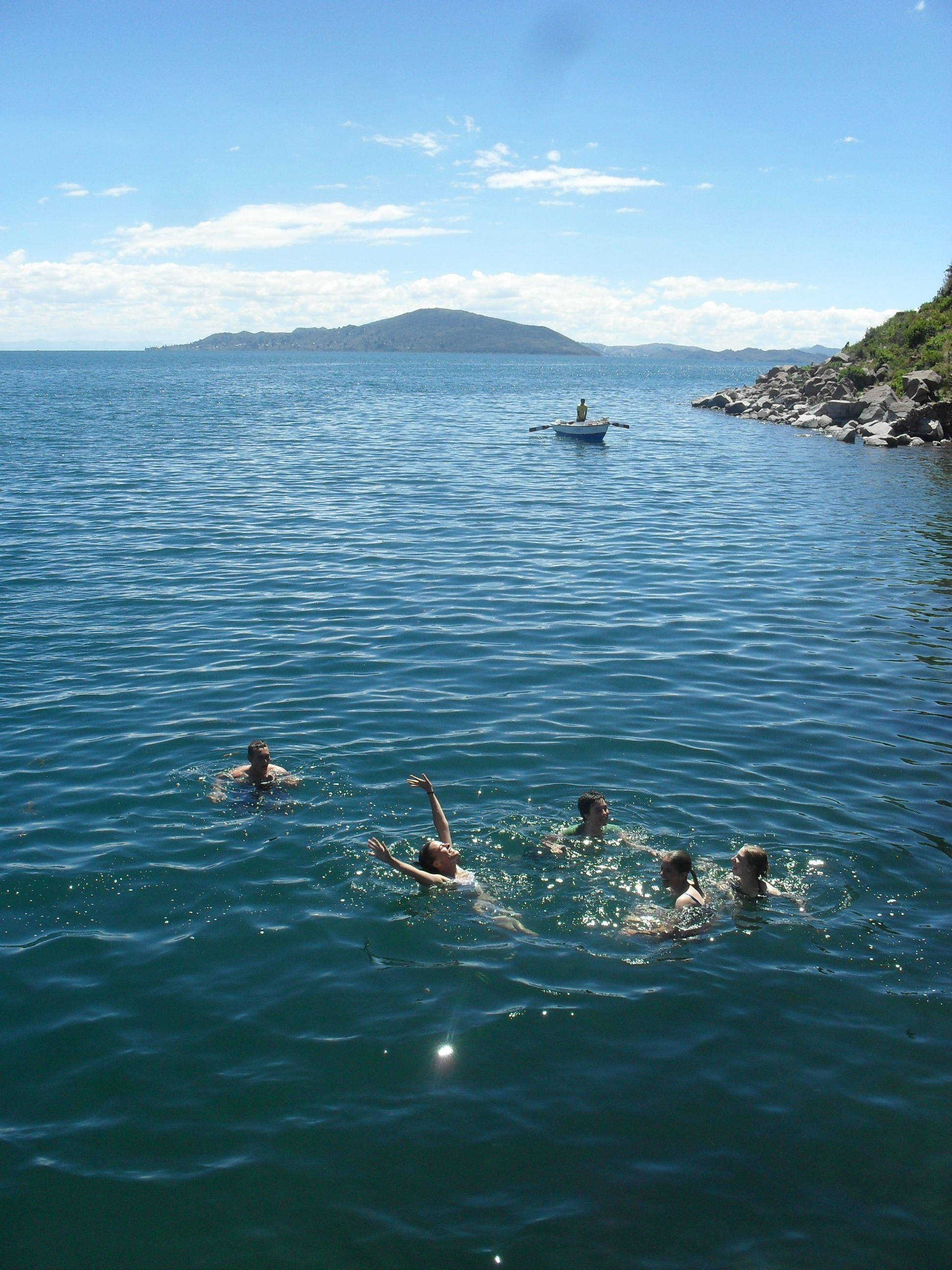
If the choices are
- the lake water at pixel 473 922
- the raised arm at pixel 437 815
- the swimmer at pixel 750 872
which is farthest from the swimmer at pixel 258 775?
the swimmer at pixel 750 872

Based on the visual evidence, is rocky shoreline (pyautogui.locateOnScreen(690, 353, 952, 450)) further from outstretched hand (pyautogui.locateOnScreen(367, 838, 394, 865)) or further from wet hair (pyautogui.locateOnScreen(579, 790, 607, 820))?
outstretched hand (pyautogui.locateOnScreen(367, 838, 394, 865))

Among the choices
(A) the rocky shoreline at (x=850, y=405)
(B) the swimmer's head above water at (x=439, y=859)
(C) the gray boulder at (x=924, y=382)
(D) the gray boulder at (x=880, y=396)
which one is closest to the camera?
(B) the swimmer's head above water at (x=439, y=859)

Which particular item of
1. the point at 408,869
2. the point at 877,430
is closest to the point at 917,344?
the point at 877,430

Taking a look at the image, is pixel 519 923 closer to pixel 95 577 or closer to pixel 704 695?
pixel 704 695

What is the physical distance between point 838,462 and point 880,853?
111 ft

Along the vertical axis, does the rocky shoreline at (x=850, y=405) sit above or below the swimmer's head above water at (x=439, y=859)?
above

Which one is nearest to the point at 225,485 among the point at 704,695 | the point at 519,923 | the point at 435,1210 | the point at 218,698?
the point at 218,698

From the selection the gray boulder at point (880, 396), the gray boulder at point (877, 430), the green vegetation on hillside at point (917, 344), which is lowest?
the gray boulder at point (877, 430)

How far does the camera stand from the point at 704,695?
15.7m

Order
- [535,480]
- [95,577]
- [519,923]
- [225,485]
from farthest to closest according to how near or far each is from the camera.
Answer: [535,480]
[225,485]
[95,577]
[519,923]

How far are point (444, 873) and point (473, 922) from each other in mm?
625

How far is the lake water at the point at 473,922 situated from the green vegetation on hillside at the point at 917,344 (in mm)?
32689

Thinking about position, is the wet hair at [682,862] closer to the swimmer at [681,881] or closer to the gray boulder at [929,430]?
the swimmer at [681,881]

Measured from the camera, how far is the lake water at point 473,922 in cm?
677
